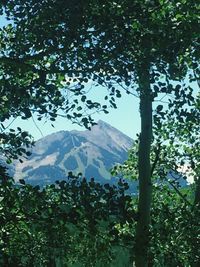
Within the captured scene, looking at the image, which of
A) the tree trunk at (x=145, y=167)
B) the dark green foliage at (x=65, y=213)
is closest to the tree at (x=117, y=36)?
the dark green foliage at (x=65, y=213)

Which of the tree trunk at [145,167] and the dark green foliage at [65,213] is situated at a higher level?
the tree trunk at [145,167]

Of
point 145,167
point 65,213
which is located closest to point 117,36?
point 65,213

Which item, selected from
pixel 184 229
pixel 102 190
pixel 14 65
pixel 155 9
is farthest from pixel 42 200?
pixel 184 229

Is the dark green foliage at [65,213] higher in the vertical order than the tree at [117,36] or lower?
lower

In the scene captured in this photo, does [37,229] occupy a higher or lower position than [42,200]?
lower

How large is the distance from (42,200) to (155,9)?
364 centimetres

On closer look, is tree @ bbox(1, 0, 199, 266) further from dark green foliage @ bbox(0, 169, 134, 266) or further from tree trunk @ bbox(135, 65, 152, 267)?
tree trunk @ bbox(135, 65, 152, 267)

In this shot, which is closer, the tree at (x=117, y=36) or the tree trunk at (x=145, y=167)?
the tree at (x=117, y=36)

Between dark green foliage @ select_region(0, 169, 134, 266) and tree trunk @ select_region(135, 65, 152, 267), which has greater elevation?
tree trunk @ select_region(135, 65, 152, 267)

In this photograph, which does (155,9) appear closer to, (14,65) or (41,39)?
(41,39)

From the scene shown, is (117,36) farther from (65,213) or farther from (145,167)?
(145,167)

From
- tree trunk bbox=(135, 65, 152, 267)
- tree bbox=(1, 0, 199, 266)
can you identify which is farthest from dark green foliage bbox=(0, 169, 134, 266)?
tree trunk bbox=(135, 65, 152, 267)

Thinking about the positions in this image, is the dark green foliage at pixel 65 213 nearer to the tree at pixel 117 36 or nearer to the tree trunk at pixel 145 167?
the tree at pixel 117 36

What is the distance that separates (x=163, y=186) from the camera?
24.0 metres
